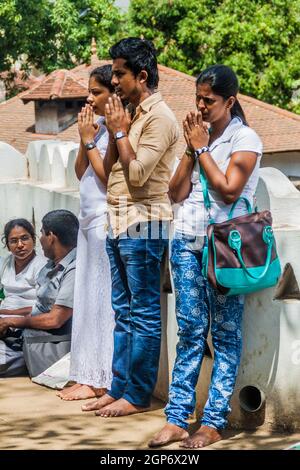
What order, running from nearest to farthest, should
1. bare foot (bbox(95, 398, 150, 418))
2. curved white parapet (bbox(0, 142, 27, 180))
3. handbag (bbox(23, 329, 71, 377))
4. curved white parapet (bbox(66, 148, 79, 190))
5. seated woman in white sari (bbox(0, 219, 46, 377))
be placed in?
bare foot (bbox(95, 398, 150, 418)) → handbag (bbox(23, 329, 71, 377)) → seated woman in white sari (bbox(0, 219, 46, 377)) → curved white parapet (bbox(66, 148, 79, 190)) → curved white parapet (bbox(0, 142, 27, 180))

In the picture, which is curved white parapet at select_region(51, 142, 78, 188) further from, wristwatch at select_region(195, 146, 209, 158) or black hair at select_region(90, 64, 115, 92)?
wristwatch at select_region(195, 146, 209, 158)

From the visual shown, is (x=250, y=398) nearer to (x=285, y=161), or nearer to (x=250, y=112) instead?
(x=285, y=161)

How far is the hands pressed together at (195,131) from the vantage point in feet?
15.9

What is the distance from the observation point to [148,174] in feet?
16.6

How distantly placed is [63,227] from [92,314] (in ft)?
2.59

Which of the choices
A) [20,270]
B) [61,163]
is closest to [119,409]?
[20,270]

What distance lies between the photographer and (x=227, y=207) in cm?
484

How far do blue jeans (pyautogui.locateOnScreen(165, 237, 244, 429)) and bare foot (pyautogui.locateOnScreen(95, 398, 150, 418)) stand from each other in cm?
43

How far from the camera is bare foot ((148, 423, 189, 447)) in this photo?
4832 mm

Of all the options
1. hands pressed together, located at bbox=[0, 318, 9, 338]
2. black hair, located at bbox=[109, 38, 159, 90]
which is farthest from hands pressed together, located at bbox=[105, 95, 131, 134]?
hands pressed together, located at bbox=[0, 318, 9, 338]

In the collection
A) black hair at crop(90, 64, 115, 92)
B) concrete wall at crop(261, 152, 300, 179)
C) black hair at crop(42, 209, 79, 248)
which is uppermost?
black hair at crop(90, 64, 115, 92)

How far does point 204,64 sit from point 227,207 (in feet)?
95.2
